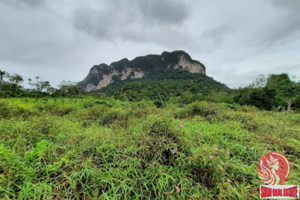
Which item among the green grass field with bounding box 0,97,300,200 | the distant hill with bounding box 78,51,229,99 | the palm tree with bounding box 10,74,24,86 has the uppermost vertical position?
the distant hill with bounding box 78,51,229,99

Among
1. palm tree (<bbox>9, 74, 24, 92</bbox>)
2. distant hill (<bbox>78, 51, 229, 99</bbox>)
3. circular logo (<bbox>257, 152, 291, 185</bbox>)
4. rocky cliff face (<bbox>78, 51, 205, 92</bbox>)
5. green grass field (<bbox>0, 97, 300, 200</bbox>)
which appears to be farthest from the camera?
rocky cliff face (<bbox>78, 51, 205, 92</bbox>)

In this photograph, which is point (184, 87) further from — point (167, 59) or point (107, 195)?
point (167, 59)

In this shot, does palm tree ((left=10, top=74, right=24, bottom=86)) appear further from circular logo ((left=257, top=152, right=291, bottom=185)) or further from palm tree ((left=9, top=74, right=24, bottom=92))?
circular logo ((left=257, top=152, right=291, bottom=185))

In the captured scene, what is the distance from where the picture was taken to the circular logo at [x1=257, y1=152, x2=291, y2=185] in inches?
46.5

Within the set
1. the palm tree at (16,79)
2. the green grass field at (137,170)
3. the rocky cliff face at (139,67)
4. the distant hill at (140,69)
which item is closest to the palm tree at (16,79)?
the palm tree at (16,79)

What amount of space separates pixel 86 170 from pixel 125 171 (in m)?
0.42

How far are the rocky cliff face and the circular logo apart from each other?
70.0 meters

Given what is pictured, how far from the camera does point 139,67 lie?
3140 inches

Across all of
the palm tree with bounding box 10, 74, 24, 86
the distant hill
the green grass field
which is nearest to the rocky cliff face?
the distant hill


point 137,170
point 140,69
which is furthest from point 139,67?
point 137,170

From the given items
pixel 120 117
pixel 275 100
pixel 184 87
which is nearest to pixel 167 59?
pixel 184 87

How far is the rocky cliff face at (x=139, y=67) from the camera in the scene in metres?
70.2

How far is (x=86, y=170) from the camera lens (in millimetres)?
1210

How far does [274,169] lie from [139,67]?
82577 mm
